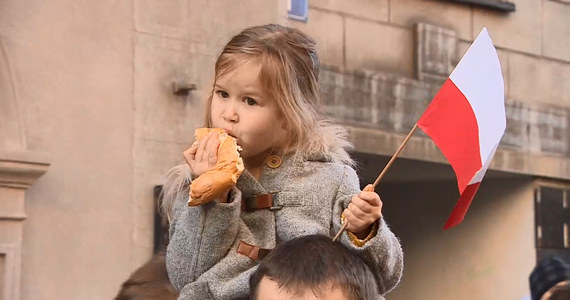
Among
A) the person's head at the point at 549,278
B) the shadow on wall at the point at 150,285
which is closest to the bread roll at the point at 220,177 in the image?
the shadow on wall at the point at 150,285

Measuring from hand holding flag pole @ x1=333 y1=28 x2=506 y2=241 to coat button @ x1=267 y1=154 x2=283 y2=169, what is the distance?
0.38 metres

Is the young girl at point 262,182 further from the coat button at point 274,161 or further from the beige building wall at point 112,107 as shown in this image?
the beige building wall at point 112,107

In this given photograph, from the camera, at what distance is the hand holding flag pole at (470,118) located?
3.27 meters

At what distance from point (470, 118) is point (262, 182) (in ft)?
1.74

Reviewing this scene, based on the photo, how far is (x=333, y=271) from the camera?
272 centimetres

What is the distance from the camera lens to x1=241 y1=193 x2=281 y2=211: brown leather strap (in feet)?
11.3

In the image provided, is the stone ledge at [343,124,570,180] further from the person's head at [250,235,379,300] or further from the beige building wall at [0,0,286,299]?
the person's head at [250,235,379,300]

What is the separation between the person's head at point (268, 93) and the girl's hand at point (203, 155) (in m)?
0.07

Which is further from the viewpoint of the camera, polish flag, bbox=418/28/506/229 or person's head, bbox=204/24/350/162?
person's head, bbox=204/24/350/162

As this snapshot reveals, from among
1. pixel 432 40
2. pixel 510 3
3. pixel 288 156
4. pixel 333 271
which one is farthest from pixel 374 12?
pixel 333 271

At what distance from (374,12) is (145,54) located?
242 centimetres

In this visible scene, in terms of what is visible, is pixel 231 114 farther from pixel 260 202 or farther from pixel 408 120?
pixel 408 120

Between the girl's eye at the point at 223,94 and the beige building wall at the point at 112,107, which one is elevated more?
the beige building wall at the point at 112,107

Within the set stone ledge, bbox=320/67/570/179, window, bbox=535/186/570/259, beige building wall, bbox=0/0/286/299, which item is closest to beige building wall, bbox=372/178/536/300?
window, bbox=535/186/570/259
